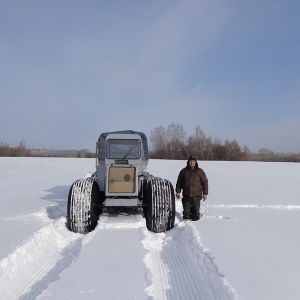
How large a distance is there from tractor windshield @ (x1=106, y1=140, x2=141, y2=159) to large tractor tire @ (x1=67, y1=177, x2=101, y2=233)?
2.75 ft

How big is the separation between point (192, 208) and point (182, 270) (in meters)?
2.81

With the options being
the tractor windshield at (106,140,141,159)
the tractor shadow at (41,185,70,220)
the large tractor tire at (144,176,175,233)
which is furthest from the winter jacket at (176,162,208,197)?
the tractor shadow at (41,185,70,220)

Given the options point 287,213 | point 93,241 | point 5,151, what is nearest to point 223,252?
point 93,241

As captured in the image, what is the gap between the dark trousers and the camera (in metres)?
6.59

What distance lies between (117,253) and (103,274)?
73 centimetres

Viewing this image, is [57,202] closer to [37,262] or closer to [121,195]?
[121,195]

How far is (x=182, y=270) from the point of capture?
12.9 feet

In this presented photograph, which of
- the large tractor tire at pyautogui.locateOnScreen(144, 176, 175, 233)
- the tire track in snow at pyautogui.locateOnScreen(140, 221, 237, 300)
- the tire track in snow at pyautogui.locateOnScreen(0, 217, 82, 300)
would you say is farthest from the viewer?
the large tractor tire at pyautogui.locateOnScreen(144, 176, 175, 233)

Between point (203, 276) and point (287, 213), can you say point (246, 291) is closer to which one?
point (203, 276)

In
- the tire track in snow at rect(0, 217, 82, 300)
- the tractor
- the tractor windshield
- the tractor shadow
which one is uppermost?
the tractor windshield

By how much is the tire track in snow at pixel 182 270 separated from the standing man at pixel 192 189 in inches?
47.2

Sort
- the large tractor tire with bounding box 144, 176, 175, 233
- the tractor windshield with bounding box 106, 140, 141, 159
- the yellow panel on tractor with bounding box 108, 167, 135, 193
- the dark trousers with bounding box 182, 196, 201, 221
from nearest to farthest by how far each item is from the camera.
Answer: the large tractor tire with bounding box 144, 176, 175, 233, the yellow panel on tractor with bounding box 108, 167, 135, 193, the dark trousers with bounding box 182, 196, 201, 221, the tractor windshield with bounding box 106, 140, 141, 159

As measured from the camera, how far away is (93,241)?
16.3 feet

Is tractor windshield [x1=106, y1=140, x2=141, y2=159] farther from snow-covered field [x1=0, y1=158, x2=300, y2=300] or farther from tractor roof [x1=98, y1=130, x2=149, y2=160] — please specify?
snow-covered field [x1=0, y1=158, x2=300, y2=300]
